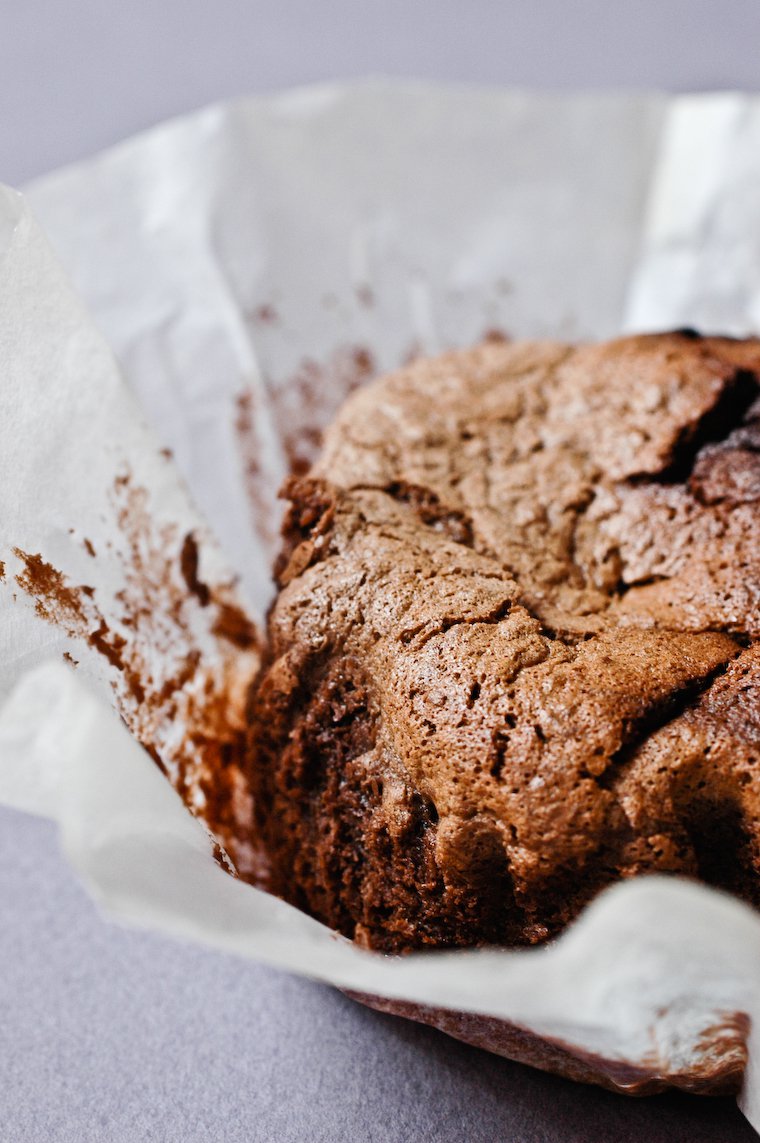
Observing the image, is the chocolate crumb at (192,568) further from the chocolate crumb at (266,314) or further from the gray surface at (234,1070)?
the chocolate crumb at (266,314)

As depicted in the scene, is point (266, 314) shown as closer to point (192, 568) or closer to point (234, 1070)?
point (192, 568)

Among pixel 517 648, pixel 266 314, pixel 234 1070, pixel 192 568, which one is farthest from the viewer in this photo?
pixel 266 314

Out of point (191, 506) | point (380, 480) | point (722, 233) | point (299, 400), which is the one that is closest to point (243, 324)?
point (299, 400)

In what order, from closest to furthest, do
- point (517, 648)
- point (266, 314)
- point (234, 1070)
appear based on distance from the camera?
point (517, 648) < point (234, 1070) < point (266, 314)

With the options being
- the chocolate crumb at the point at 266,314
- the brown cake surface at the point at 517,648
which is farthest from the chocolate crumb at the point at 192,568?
the chocolate crumb at the point at 266,314

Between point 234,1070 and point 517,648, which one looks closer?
point 517,648

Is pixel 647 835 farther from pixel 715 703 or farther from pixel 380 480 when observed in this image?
pixel 380 480

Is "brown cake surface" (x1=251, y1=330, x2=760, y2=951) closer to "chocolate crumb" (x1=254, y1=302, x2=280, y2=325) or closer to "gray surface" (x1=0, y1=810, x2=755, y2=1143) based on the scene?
"gray surface" (x1=0, y1=810, x2=755, y2=1143)

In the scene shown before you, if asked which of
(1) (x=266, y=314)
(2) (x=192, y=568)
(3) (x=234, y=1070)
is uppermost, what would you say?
(1) (x=266, y=314)

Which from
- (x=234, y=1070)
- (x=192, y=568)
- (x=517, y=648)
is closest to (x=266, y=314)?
(x=192, y=568)
